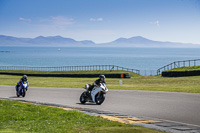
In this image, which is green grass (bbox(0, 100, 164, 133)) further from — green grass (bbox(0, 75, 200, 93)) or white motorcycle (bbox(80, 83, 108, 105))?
green grass (bbox(0, 75, 200, 93))

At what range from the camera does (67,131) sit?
8.23 metres

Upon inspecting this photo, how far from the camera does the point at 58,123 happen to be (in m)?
9.41

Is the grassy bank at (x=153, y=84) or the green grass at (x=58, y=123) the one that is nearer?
the green grass at (x=58, y=123)

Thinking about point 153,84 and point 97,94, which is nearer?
point 97,94

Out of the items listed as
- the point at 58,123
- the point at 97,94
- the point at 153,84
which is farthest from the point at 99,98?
the point at 153,84

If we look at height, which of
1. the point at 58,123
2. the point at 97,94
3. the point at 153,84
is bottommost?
the point at 58,123

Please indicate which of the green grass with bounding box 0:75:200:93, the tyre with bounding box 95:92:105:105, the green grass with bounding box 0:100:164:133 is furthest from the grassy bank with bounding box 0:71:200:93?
the green grass with bounding box 0:100:164:133

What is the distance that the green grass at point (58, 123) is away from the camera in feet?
27.4

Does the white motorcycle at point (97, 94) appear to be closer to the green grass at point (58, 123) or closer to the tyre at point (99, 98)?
the tyre at point (99, 98)

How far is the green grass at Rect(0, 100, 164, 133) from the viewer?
8.36 metres

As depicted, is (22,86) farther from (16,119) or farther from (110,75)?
(110,75)

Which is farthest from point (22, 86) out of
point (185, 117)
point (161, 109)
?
point (185, 117)

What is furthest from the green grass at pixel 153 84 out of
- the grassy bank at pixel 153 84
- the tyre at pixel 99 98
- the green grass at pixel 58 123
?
the green grass at pixel 58 123

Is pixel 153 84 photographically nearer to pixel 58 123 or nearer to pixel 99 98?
pixel 99 98
